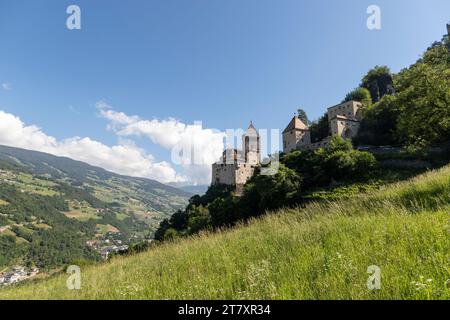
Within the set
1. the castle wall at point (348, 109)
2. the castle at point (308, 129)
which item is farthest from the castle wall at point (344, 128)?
the castle wall at point (348, 109)

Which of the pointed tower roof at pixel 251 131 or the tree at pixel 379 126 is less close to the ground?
the pointed tower roof at pixel 251 131

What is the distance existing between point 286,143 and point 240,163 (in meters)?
16.8

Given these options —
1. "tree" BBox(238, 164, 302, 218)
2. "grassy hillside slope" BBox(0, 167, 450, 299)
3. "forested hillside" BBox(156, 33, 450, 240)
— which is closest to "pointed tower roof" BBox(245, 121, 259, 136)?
"forested hillside" BBox(156, 33, 450, 240)

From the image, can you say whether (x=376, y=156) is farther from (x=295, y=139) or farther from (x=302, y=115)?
(x=302, y=115)

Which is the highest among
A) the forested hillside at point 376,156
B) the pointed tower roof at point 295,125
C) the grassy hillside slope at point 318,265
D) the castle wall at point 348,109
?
the castle wall at point 348,109

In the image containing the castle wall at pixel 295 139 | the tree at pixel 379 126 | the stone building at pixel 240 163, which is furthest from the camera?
the stone building at pixel 240 163

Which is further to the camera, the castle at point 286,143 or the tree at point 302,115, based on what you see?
the tree at point 302,115

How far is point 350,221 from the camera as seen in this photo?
22.5 feet

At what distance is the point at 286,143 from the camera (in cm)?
8056

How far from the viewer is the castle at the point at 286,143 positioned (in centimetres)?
7125

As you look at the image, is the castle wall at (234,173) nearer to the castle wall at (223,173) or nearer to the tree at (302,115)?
the castle wall at (223,173)
